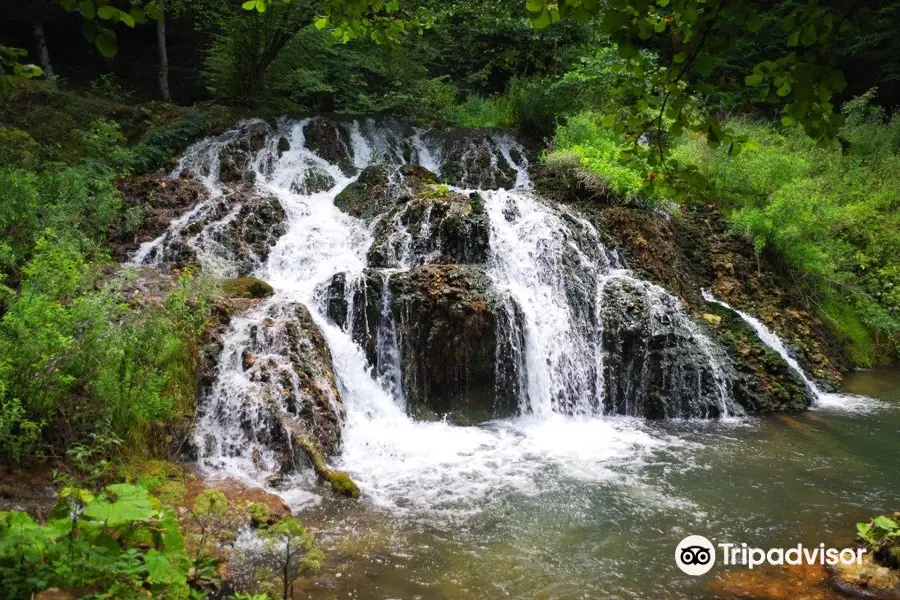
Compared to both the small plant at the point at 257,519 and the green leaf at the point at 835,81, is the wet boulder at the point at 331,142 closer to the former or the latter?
the small plant at the point at 257,519

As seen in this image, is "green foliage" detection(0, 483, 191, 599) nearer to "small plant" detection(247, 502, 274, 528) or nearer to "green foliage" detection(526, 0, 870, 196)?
"small plant" detection(247, 502, 274, 528)

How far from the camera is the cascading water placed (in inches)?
252

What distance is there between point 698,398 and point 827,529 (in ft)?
11.8

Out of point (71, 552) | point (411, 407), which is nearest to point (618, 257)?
point (411, 407)

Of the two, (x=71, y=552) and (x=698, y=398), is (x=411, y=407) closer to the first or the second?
(x=698, y=398)

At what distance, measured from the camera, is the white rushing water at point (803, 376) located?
29.7 feet

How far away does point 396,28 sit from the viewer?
11.1 feet

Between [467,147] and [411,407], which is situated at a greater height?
[467,147]

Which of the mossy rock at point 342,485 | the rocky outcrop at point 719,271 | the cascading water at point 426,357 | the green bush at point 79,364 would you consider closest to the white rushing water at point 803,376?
the rocky outcrop at point 719,271

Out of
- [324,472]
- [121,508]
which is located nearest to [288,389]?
[324,472]

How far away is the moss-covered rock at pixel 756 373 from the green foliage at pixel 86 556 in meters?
8.46

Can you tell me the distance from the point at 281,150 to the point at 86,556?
12.5 meters

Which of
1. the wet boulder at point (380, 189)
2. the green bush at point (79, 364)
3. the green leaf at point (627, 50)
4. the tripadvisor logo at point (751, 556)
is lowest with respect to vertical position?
the tripadvisor logo at point (751, 556)

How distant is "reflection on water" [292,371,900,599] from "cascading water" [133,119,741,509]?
43 cm
